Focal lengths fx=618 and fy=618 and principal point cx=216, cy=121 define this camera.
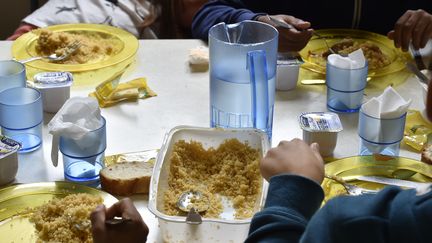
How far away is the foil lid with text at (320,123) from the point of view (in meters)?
1.33

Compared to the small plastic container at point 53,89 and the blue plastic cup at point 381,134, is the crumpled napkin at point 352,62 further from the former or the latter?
the small plastic container at point 53,89

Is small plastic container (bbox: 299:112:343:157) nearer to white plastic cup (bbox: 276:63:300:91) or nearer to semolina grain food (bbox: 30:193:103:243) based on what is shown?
white plastic cup (bbox: 276:63:300:91)

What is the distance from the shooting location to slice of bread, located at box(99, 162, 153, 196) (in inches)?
47.9

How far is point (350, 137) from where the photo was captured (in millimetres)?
1438

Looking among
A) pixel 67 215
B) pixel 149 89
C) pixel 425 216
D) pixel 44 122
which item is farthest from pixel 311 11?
pixel 425 216

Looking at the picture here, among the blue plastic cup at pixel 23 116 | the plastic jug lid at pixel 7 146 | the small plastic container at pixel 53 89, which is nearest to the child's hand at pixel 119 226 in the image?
the plastic jug lid at pixel 7 146

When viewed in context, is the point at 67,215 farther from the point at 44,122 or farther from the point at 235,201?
the point at 44,122

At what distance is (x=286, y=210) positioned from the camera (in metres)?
0.97

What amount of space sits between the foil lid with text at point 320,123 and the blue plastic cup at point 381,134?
56 millimetres

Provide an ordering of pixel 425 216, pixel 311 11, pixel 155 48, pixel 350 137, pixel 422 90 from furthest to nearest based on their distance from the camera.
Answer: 1. pixel 311 11
2. pixel 155 48
3. pixel 422 90
4. pixel 350 137
5. pixel 425 216

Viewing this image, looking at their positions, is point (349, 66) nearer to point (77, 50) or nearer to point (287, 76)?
point (287, 76)

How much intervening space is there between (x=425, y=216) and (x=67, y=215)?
0.65 m

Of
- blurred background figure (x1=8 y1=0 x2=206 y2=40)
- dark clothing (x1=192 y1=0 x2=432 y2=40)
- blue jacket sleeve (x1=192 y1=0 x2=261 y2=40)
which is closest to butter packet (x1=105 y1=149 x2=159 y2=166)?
blue jacket sleeve (x1=192 y1=0 x2=261 y2=40)

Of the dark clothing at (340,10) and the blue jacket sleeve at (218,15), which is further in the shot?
the dark clothing at (340,10)
